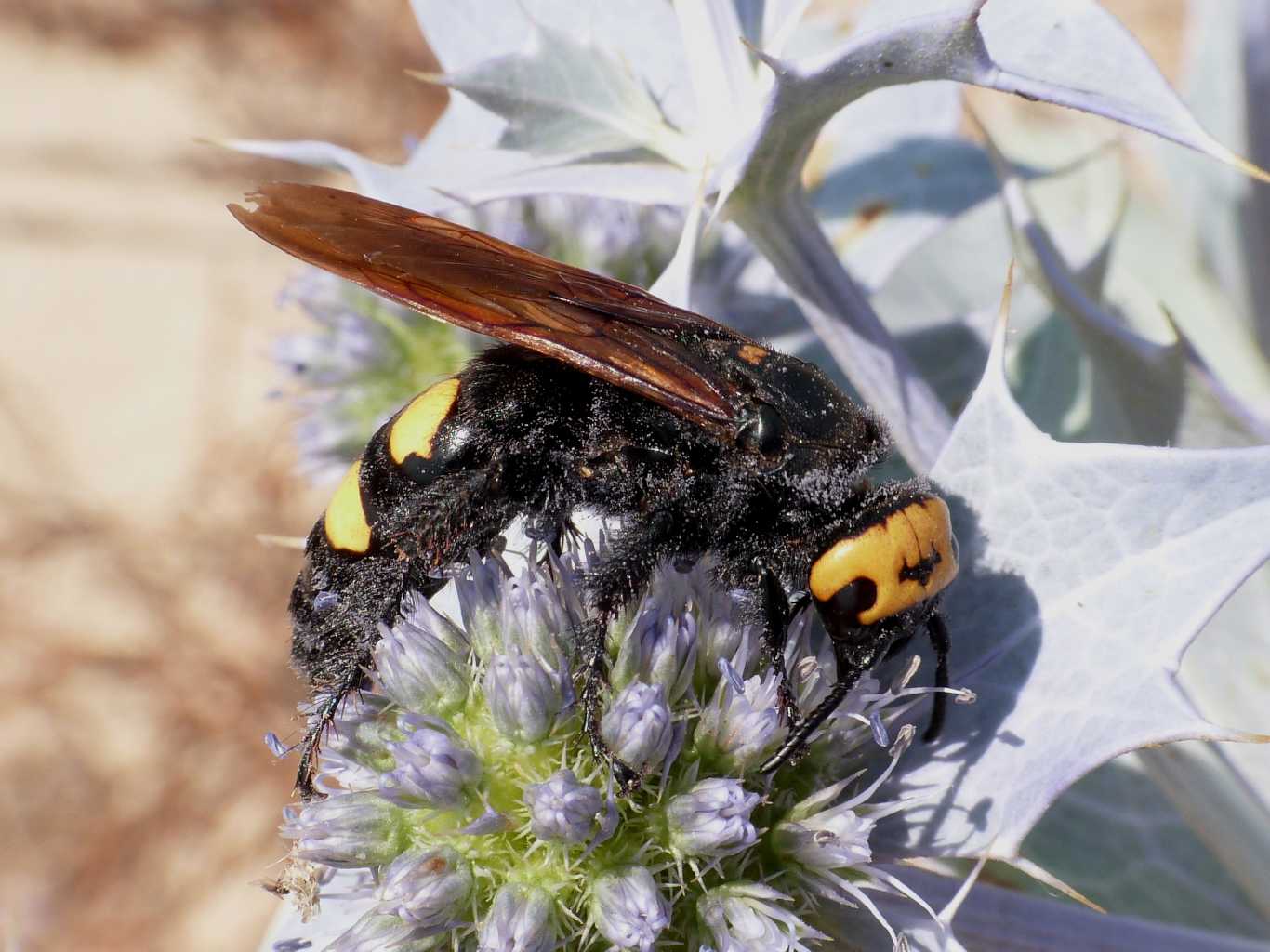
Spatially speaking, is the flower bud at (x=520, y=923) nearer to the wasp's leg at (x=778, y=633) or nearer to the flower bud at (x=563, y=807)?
the flower bud at (x=563, y=807)

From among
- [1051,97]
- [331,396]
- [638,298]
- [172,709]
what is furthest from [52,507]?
[1051,97]

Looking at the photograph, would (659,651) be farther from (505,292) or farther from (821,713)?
(505,292)

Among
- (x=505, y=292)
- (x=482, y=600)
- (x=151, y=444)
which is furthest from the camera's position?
(x=151, y=444)

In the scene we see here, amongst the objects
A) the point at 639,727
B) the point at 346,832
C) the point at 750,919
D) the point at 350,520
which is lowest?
the point at 750,919

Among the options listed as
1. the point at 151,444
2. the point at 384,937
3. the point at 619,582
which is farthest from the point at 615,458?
the point at 151,444

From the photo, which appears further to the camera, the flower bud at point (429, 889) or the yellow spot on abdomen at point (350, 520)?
the yellow spot on abdomen at point (350, 520)

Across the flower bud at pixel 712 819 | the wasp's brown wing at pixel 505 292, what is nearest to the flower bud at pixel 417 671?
the flower bud at pixel 712 819

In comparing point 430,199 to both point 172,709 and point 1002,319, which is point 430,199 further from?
point 172,709
